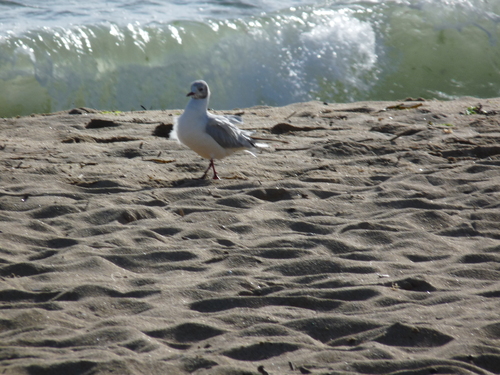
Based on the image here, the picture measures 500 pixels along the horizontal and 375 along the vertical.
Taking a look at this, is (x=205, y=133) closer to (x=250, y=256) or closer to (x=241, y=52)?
(x=250, y=256)

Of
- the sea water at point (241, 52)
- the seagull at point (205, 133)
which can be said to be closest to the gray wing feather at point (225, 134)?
the seagull at point (205, 133)

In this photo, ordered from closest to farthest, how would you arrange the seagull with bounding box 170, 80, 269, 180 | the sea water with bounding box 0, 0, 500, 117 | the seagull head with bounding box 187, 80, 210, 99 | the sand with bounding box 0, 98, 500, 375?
the sand with bounding box 0, 98, 500, 375 → the seagull with bounding box 170, 80, 269, 180 → the seagull head with bounding box 187, 80, 210, 99 → the sea water with bounding box 0, 0, 500, 117

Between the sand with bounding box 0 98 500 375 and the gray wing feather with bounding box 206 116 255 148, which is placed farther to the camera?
the gray wing feather with bounding box 206 116 255 148

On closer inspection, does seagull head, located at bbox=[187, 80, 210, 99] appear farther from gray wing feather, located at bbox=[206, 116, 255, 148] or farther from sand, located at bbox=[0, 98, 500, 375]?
sand, located at bbox=[0, 98, 500, 375]

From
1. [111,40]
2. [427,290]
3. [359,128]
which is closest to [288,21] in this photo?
[111,40]

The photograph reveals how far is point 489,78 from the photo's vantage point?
13141mm

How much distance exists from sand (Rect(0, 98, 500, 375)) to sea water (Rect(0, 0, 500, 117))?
173 inches

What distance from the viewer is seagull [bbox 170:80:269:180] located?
5160mm

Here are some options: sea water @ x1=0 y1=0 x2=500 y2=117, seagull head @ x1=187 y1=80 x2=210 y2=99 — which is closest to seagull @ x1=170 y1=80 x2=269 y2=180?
seagull head @ x1=187 y1=80 x2=210 y2=99

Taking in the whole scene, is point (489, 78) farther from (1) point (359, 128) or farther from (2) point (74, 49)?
(2) point (74, 49)

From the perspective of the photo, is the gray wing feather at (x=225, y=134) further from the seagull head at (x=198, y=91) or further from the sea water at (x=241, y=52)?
the sea water at (x=241, y=52)

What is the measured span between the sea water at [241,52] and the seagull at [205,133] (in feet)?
17.8

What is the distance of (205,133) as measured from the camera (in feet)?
16.9

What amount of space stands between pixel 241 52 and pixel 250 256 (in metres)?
8.68
